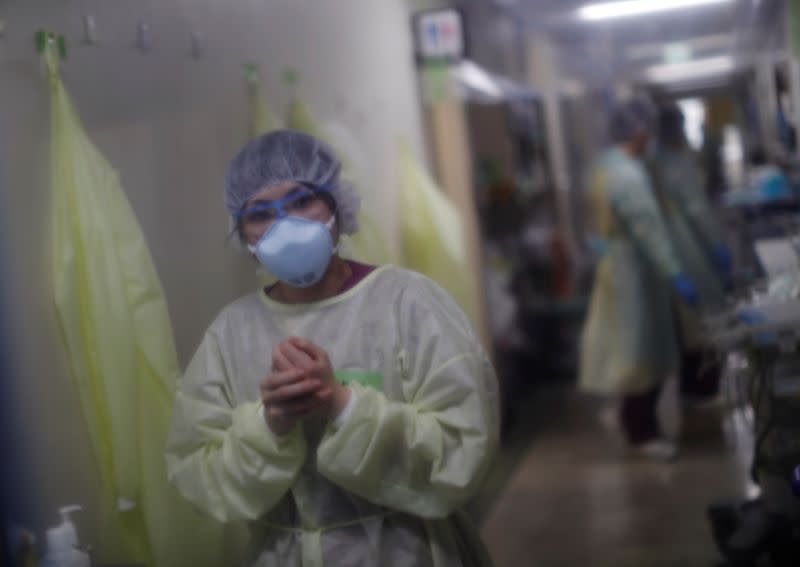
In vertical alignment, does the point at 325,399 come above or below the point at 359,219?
below

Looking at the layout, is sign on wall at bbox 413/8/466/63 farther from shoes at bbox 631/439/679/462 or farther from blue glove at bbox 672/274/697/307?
shoes at bbox 631/439/679/462

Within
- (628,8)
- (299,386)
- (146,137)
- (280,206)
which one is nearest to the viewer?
(299,386)

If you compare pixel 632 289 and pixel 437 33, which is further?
pixel 632 289

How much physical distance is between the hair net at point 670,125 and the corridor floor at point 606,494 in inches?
36.2

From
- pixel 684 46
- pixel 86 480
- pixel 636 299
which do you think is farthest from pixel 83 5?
pixel 636 299

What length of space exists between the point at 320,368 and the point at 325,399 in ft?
0.15

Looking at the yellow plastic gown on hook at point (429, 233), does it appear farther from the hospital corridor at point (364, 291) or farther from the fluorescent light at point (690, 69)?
the fluorescent light at point (690, 69)

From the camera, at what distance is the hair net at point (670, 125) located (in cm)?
337

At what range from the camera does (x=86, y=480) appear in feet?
5.67

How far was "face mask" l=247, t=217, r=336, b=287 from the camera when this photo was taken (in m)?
1.47

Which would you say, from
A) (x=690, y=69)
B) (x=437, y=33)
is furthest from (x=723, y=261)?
(x=437, y=33)

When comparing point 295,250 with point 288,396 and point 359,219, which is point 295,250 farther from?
point 359,219

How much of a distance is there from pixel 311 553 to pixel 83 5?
1016 mm

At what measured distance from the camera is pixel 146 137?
1924 millimetres
